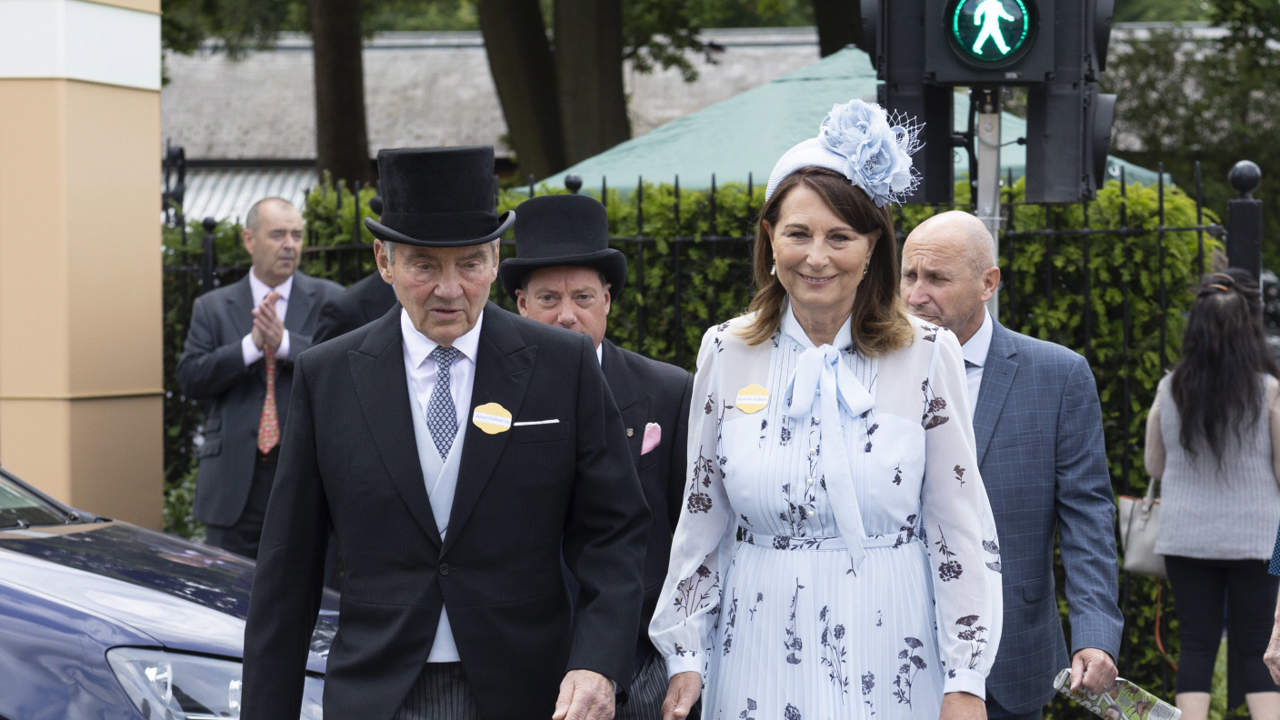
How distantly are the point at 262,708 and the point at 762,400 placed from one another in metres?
1.21

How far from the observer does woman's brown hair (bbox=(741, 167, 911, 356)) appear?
11.4ft

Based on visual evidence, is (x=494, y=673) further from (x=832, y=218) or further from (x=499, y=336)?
(x=832, y=218)

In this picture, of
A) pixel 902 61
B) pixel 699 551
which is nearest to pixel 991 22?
pixel 902 61

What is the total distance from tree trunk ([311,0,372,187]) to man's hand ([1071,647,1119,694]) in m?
15.1

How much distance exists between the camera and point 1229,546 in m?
6.86

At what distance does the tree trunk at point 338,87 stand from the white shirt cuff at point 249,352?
10804 millimetres

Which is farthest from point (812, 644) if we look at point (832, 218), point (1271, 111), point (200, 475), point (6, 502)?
point (1271, 111)

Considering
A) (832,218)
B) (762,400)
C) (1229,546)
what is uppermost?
(832,218)

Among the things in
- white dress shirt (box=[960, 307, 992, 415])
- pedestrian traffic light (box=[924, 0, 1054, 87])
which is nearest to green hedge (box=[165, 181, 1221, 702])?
pedestrian traffic light (box=[924, 0, 1054, 87])

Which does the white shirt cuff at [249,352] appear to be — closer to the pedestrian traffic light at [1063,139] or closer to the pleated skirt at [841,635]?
the pedestrian traffic light at [1063,139]

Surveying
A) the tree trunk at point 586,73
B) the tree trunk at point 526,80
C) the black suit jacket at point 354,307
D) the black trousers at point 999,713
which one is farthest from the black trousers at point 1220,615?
the tree trunk at point 526,80

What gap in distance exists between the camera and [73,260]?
339 inches

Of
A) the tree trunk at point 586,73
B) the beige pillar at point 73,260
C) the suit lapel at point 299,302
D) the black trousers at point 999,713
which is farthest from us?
the tree trunk at point 586,73

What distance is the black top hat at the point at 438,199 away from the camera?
3488mm
